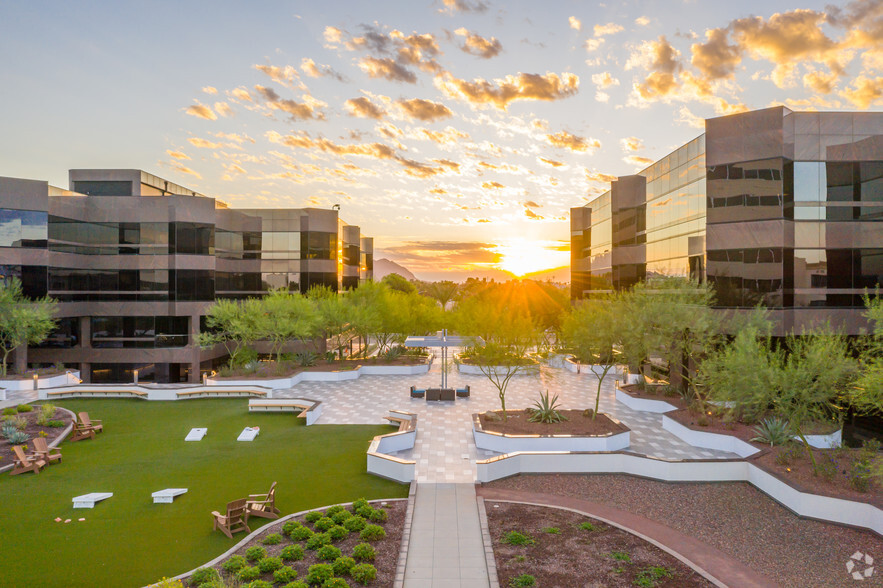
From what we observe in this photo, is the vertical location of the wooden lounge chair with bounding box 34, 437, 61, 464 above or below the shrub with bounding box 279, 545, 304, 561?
above

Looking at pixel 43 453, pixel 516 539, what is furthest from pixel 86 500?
pixel 516 539

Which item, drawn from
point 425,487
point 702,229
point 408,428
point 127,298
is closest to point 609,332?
point 702,229

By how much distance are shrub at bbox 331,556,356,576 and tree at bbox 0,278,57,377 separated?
31.6m

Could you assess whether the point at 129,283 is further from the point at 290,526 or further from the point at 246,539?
the point at 290,526

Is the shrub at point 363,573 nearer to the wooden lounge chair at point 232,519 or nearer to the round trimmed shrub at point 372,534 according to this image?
the round trimmed shrub at point 372,534

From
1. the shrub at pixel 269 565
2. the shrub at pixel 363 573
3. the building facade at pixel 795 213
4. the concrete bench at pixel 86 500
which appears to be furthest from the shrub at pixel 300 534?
the building facade at pixel 795 213

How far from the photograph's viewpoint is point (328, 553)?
34.0 ft

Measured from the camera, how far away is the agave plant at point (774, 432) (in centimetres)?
1735

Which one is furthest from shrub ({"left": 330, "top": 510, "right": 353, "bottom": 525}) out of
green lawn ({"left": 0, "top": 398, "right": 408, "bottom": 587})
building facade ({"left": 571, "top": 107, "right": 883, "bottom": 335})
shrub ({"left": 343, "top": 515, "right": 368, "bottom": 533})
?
building facade ({"left": 571, "top": 107, "right": 883, "bottom": 335})

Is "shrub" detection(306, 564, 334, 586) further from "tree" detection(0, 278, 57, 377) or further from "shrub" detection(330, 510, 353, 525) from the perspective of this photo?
"tree" detection(0, 278, 57, 377)

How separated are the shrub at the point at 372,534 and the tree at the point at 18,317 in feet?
102

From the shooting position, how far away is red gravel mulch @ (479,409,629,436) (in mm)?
18969

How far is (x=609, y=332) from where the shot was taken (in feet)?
77.7

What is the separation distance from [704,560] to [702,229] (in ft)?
65.0
